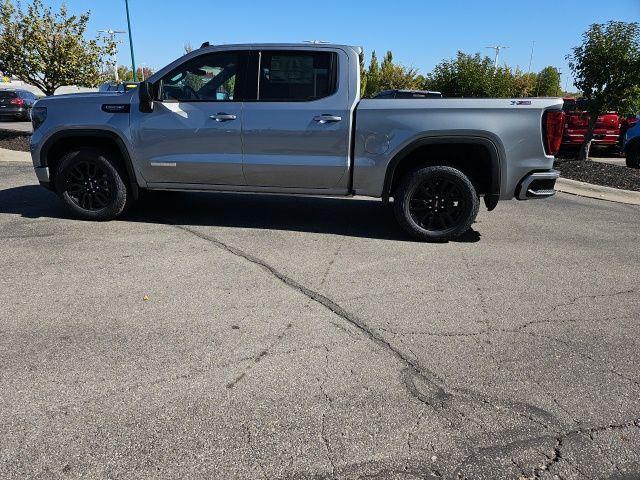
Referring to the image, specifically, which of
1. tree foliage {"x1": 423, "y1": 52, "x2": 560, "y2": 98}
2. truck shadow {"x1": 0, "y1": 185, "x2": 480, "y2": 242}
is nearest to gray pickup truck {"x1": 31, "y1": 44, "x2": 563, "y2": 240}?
truck shadow {"x1": 0, "y1": 185, "x2": 480, "y2": 242}

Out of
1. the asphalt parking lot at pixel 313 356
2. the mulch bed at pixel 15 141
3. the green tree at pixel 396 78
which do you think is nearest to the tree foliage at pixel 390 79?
the green tree at pixel 396 78

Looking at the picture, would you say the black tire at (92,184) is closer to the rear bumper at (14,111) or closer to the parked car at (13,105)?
the parked car at (13,105)

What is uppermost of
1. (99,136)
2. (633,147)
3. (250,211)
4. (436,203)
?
(99,136)

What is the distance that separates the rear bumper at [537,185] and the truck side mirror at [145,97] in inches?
159

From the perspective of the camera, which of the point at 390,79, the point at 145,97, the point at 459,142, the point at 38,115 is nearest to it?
the point at 459,142

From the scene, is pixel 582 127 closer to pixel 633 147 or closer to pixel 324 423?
pixel 633 147

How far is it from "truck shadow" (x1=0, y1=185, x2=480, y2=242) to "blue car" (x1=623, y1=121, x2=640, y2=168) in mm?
7969

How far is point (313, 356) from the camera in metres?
3.27

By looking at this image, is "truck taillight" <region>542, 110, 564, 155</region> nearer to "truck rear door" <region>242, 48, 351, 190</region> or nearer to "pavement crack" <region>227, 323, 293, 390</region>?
"truck rear door" <region>242, 48, 351, 190</region>

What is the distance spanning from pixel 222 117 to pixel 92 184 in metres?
1.82

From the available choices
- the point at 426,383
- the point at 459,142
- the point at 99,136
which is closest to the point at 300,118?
the point at 459,142

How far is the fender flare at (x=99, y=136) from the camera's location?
233 inches

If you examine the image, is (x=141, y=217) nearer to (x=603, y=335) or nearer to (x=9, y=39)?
(x=603, y=335)

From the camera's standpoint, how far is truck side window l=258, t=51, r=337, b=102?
18.4ft
